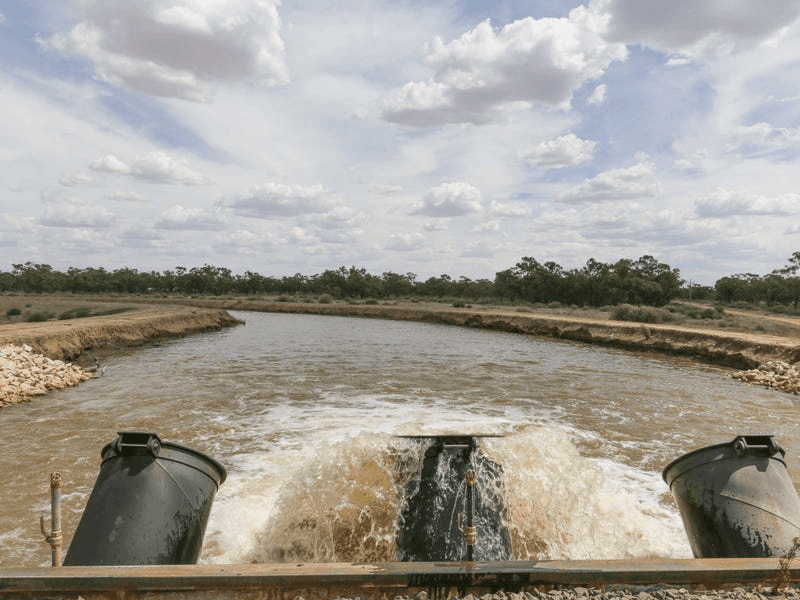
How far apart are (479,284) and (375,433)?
340ft

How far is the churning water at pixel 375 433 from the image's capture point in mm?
5414

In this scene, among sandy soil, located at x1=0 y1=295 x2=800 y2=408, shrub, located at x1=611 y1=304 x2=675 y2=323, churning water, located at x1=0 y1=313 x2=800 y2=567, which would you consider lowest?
churning water, located at x1=0 y1=313 x2=800 y2=567

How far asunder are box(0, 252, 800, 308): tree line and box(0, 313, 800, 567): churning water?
149 feet

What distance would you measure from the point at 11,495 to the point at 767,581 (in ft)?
28.7

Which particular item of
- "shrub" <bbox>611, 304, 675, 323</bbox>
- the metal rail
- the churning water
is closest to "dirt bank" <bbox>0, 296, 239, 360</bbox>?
the churning water

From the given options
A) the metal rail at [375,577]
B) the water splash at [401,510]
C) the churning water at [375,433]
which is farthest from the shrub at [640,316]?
the metal rail at [375,577]

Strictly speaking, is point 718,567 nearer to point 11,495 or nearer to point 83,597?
point 83,597

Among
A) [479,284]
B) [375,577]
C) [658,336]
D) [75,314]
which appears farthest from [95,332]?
[479,284]

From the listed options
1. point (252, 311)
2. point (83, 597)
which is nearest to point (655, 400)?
point (83, 597)

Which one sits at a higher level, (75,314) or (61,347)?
(75,314)

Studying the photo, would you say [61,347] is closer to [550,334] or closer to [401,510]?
[401,510]

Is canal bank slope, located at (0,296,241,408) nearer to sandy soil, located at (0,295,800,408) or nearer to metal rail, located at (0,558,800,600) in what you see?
sandy soil, located at (0,295,800,408)

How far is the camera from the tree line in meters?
65.4

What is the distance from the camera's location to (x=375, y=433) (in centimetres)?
625
